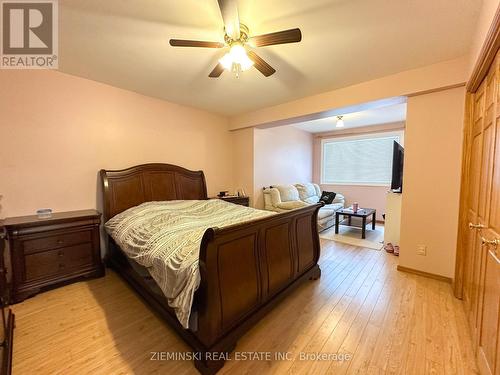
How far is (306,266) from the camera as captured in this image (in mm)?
2439

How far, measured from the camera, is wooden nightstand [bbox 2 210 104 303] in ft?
6.97

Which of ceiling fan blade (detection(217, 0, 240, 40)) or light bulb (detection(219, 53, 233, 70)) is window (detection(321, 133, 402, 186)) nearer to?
light bulb (detection(219, 53, 233, 70))

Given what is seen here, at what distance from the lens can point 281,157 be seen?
5.34 metres

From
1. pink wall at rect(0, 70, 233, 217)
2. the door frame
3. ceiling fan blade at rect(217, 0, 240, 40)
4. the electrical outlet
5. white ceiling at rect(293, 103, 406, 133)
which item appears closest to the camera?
ceiling fan blade at rect(217, 0, 240, 40)

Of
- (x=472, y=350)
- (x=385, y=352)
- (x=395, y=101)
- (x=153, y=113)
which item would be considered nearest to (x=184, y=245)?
(x=385, y=352)

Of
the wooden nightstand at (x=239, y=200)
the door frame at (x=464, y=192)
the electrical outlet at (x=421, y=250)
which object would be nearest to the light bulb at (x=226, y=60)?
the door frame at (x=464, y=192)

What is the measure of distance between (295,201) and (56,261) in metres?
3.97

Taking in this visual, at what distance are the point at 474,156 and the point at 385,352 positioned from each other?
73.2 inches

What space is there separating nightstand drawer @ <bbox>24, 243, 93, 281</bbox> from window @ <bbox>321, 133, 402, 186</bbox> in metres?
6.07

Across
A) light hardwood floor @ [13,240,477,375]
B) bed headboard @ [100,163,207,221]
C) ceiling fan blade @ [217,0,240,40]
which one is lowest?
light hardwood floor @ [13,240,477,375]

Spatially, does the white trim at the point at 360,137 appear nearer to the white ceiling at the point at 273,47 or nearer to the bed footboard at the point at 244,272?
the white ceiling at the point at 273,47

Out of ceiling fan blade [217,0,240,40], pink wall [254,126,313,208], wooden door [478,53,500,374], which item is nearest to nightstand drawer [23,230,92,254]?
ceiling fan blade [217,0,240,40]

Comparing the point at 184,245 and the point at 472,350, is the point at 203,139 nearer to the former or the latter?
the point at 184,245

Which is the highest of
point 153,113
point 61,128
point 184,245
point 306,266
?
point 153,113
